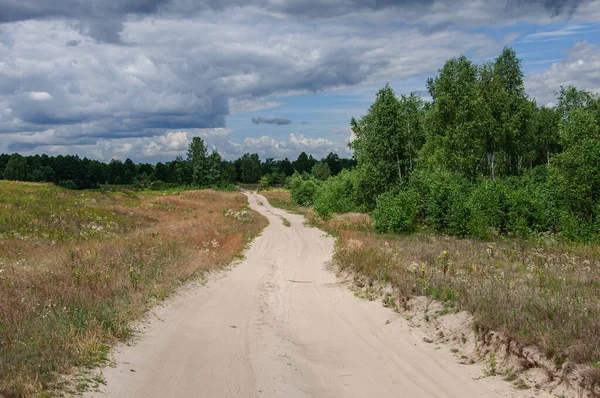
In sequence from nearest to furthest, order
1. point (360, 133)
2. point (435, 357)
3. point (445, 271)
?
point (435, 357) → point (445, 271) → point (360, 133)

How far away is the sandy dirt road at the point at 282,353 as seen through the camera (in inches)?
259

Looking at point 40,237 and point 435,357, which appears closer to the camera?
point 435,357

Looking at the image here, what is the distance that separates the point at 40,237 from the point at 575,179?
92.2ft

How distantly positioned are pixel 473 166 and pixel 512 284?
105 feet

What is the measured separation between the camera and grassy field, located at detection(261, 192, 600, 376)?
6684 mm

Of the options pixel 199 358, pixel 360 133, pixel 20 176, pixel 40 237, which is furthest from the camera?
pixel 20 176

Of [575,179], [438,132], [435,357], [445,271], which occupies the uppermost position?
[438,132]

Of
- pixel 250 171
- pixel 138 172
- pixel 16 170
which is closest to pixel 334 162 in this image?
pixel 250 171

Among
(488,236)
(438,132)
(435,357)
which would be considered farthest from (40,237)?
(438,132)

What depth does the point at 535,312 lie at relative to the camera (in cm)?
768

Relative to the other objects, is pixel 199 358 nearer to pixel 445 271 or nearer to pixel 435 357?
pixel 435 357

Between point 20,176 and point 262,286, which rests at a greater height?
point 20,176

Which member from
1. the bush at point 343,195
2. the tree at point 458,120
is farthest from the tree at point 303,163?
the tree at point 458,120

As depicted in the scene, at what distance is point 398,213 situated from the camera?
2498 cm
